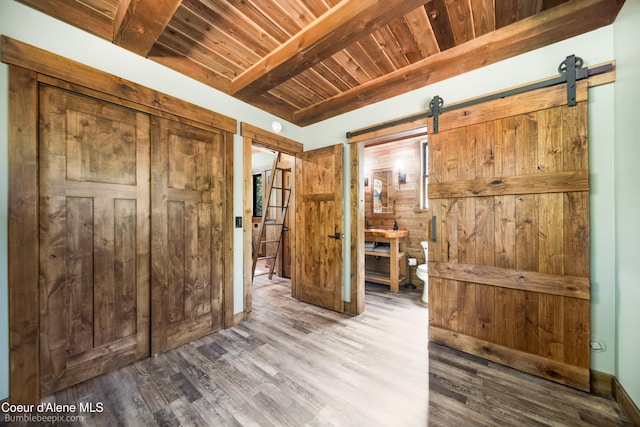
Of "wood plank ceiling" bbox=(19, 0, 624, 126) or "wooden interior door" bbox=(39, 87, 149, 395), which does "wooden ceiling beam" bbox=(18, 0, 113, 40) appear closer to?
"wood plank ceiling" bbox=(19, 0, 624, 126)

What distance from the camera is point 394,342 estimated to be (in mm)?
2279

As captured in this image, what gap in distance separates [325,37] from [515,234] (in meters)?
2.17

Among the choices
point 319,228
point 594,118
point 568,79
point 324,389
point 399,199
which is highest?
point 568,79

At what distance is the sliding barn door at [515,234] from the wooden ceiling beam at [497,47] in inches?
15.7

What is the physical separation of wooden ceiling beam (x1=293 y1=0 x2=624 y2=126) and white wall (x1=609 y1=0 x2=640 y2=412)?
17cm

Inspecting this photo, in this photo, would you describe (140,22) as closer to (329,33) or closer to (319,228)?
(329,33)

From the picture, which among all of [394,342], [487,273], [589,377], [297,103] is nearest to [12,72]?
[297,103]

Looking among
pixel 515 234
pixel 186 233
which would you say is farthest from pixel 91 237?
pixel 515 234

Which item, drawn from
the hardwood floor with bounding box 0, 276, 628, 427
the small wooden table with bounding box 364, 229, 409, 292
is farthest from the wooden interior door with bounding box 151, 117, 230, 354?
the small wooden table with bounding box 364, 229, 409, 292

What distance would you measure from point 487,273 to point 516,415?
96cm

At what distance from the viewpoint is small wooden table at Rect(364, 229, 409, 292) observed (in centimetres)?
375

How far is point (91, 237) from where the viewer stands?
1741 mm

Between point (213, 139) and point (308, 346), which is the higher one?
point (213, 139)

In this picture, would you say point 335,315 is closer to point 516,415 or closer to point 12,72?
point 516,415
